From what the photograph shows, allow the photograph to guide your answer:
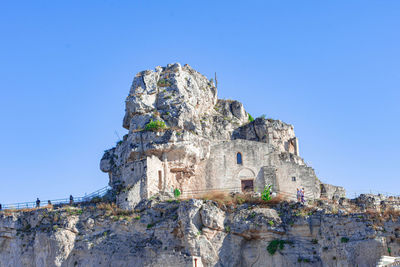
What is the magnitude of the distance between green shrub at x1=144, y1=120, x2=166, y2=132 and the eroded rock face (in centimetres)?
637

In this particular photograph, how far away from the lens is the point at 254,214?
4056cm

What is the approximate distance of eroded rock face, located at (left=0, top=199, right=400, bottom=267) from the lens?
124ft

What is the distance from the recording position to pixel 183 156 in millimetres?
46531

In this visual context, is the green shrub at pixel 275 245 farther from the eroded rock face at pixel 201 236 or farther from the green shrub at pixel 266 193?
the green shrub at pixel 266 193

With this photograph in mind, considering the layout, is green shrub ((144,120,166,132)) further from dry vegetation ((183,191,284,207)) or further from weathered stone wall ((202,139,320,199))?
dry vegetation ((183,191,284,207))

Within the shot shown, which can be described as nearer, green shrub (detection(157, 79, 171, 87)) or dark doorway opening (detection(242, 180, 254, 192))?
dark doorway opening (detection(242, 180, 254, 192))

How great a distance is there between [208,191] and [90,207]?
330 inches

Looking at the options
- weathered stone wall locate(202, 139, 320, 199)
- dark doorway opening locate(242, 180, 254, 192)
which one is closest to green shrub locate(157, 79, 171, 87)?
weathered stone wall locate(202, 139, 320, 199)

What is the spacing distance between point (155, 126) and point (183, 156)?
9.73 ft

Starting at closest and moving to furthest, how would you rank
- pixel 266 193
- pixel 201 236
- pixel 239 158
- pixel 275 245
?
pixel 275 245
pixel 201 236
pixel 266 193
pixel 239 158

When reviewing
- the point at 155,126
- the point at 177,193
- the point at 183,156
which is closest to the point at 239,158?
the point at 183,156

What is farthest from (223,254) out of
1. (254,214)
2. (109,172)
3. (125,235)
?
(109,172)

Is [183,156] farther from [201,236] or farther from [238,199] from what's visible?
[201,236]

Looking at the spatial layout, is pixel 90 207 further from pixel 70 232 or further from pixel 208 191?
pixel 208 191
